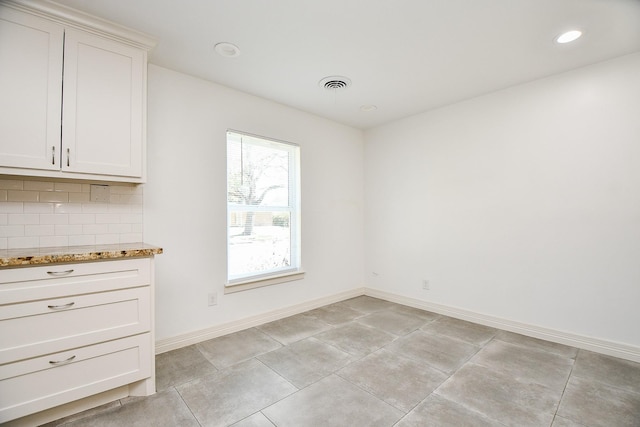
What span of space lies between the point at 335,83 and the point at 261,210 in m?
1.57

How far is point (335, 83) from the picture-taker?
2893 millimetres

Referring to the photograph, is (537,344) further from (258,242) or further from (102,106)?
(102,106)

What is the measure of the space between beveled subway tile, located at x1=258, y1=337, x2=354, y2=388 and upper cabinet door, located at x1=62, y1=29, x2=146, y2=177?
1811mm

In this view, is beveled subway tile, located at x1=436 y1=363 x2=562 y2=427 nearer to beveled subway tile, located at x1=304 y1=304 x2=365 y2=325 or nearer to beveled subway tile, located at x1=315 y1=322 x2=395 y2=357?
beveled subway tile, located at x1=315 y1=322 x2=395 y2=357

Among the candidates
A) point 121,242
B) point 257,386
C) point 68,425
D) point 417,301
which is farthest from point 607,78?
point 68,425

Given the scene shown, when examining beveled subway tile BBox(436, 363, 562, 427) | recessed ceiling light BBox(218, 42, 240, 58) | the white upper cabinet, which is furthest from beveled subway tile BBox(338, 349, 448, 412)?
recessed ceiling light BBox(218, 42, 240, 58)

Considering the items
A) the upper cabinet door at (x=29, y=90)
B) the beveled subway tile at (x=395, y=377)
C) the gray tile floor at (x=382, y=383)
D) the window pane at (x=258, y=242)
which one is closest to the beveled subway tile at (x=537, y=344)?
the gray tile floor at (x=382, y=383)

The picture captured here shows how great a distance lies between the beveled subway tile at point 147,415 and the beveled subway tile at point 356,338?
4.37 ft

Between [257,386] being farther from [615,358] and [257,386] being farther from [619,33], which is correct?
[619,33]

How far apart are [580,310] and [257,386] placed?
289cm

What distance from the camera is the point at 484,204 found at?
3197 mm

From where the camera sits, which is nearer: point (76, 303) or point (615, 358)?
point (76, 303)

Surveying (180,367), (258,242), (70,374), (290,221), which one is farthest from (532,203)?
(70,374)

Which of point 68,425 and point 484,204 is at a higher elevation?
point 484,204
